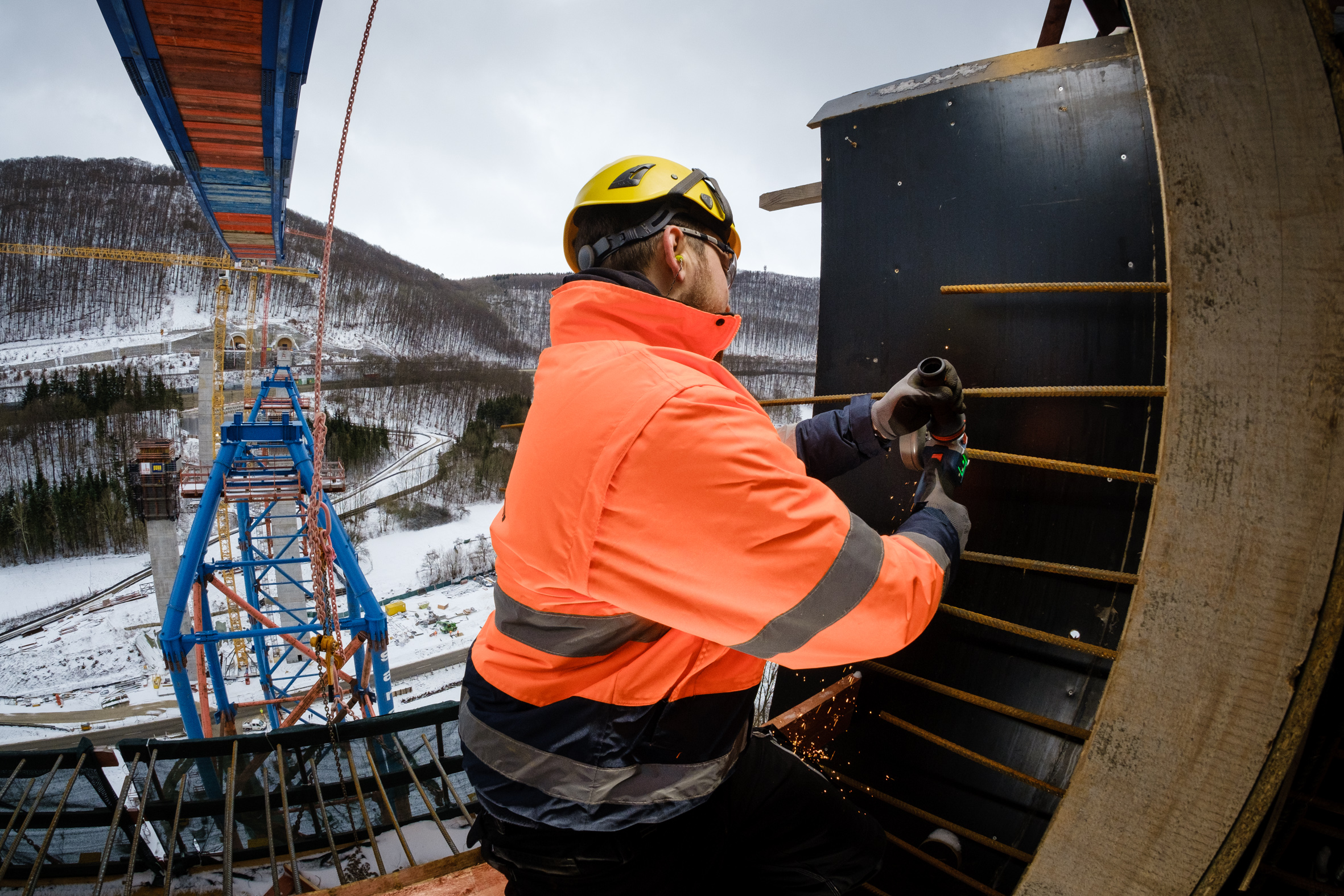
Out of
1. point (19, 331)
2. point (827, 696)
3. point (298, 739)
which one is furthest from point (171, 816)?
point (19, 331)

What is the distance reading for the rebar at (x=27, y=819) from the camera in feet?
8.53

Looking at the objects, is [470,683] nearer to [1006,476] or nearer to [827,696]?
[827,696]

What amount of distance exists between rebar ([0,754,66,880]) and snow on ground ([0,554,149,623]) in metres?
24.0

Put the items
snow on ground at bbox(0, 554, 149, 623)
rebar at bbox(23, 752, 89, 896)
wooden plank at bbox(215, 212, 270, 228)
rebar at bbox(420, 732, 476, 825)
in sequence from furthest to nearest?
snow on ground at bbox(0, 554, 149, 623) < wooden plank at bbox(215, 212, 270, 228) < rebar at bbox(420, 732, 476, 825) < rebar at bbox(23, 752, 89, 896)

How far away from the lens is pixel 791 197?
8.89ft

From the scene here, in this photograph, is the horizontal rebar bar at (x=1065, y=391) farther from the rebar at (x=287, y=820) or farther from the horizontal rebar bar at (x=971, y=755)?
the rebar at (x=287, y=820)

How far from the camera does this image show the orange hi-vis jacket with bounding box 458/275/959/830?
0.92 meters

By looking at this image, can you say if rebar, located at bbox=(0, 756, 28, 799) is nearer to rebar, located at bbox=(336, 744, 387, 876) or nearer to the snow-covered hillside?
rebar, located at bbox=(336, 744, 387, 876)

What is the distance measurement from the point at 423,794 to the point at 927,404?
3324 mm

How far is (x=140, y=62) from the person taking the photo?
12.6 ft

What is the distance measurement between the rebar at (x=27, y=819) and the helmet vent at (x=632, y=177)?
3738 mm

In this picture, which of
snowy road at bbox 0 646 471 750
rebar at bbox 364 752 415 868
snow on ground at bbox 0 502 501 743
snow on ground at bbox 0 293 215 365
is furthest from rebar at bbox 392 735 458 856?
snow on ground at bbox 0 293 215 365

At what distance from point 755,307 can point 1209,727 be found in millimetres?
24771

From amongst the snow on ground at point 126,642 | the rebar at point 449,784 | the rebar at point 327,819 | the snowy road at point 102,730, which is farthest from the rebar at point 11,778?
the snow on ground at point 126,642
